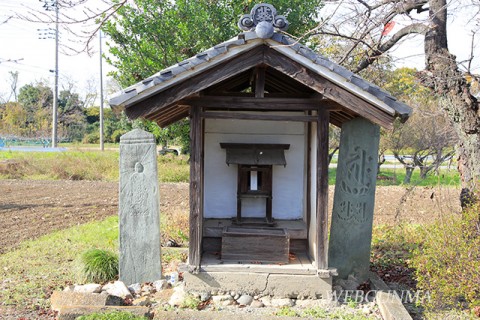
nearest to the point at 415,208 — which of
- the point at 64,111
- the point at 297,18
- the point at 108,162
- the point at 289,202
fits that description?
the point at 297,18

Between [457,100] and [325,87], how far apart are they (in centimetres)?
268

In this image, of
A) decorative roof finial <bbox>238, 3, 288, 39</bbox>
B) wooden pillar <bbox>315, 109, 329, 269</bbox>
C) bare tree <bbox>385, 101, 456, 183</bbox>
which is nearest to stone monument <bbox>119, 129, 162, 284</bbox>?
decorative roof finial <bbox>238, 3, 288, 39</bbox>

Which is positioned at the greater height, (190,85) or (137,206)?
(190,85)

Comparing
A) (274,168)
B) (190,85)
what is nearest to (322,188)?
(274,168)

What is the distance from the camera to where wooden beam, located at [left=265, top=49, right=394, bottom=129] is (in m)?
5.26

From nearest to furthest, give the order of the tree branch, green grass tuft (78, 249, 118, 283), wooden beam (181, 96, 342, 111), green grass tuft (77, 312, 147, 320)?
green grass tuft (77, 312, 147, 320) → wooden beam (181, 96, 342, 111) → green grass tuft (78, 249, 118, 283) → the tree branch

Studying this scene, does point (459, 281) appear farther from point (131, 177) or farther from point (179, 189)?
point (179, 189)

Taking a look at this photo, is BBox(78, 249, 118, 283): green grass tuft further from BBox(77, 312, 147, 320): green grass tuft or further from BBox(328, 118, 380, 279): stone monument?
BBox(328, 118, 380, 279): stone monument

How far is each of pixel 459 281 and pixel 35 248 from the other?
283 inches

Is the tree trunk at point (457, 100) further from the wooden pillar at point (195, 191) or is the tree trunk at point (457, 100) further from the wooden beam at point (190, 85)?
the wooden pillar at point (195, 191)

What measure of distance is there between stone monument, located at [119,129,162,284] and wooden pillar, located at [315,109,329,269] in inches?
85.5

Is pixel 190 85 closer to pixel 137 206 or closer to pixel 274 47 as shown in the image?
pixel 274 47

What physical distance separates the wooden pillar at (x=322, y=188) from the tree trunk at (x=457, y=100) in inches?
86.6

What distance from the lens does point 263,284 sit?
5.74m
